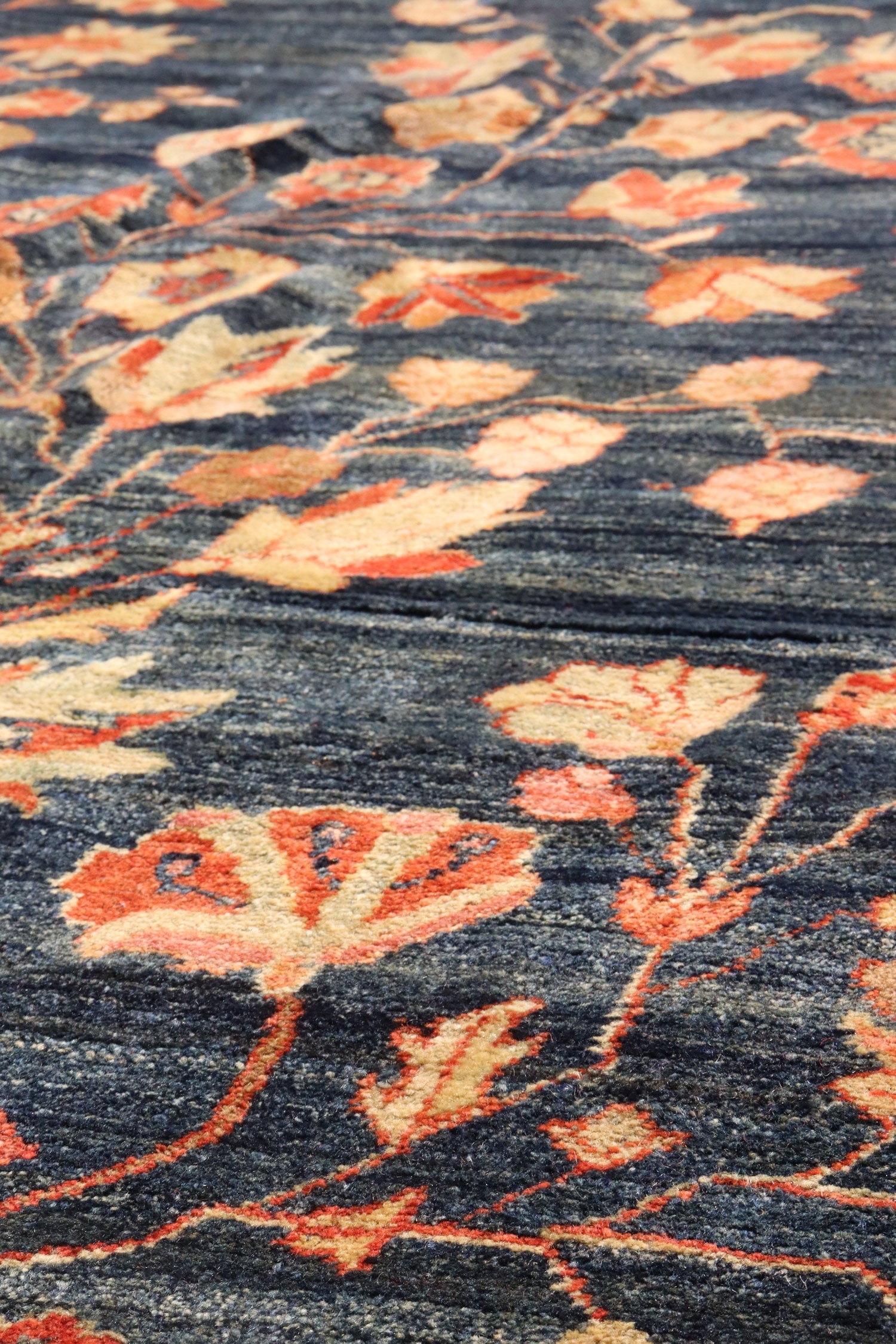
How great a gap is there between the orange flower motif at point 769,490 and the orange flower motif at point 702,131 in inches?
39.8

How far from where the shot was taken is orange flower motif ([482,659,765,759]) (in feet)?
3.14

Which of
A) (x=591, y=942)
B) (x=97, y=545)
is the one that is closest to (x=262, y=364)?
(x=97, y=545)

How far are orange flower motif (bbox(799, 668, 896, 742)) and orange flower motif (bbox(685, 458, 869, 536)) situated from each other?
243 mm

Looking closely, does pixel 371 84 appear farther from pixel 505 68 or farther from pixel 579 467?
pixel 579 467

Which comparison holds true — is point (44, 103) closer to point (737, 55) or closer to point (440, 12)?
point (440, 12)

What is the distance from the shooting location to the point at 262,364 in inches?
59.9

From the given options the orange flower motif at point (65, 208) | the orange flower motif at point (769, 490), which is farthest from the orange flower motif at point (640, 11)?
the orange flower motif at point (769, 490)

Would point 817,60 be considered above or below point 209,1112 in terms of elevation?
above

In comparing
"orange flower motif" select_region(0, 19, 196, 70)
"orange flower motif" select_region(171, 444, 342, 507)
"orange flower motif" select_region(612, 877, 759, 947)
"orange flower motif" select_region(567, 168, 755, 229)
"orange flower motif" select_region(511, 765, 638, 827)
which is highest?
"orange flower motif" select_region(0, 19, 196, 70)

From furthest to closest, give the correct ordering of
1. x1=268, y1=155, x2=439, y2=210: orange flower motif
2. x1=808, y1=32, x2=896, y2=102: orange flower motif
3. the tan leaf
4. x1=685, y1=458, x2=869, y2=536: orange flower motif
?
1. x1=808, y1=32, x2=896, y2=102: orange flower motif
2. x1=268, y1=155, x2=439, y2=210: orange flower motif
3. x1=685, y1=458, x2=869, y2=536: orange flower motif
4. the tan leaf

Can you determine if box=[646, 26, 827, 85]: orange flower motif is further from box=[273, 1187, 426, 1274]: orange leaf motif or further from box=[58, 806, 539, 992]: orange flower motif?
box=[273, 1187, 426, 1274]: orange leaf motif

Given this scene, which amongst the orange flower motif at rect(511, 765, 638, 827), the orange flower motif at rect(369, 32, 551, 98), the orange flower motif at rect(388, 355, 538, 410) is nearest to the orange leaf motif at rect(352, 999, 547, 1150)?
the orange flower motif at rect(511, 765, 638, 827)

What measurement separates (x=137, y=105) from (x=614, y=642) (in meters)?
1.76

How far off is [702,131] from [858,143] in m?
0.27
